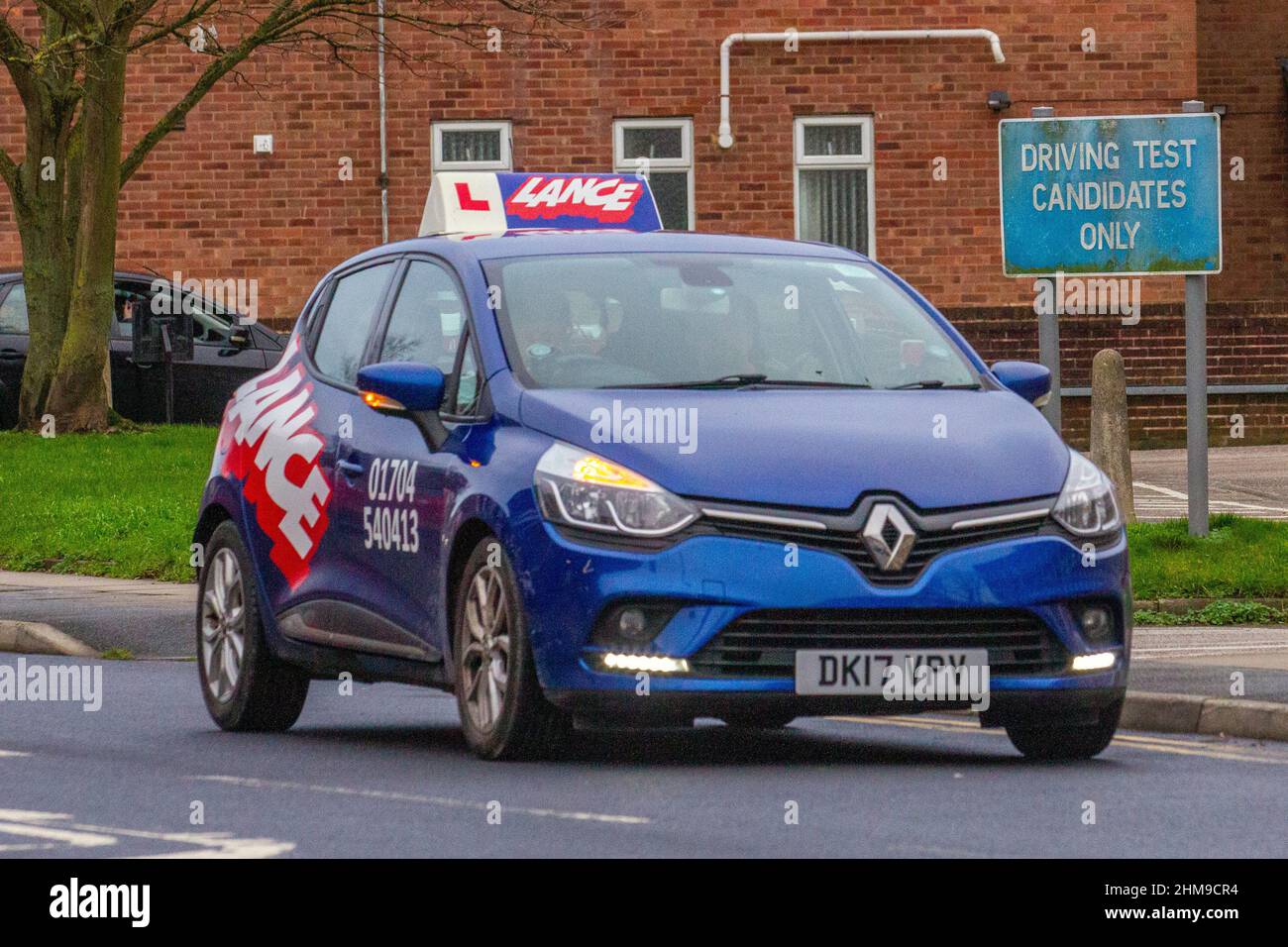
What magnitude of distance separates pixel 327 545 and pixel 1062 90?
2177 cm

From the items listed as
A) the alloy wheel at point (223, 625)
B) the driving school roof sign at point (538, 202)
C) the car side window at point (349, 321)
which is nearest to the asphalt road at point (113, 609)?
the alloy wheel at point (223, 625)

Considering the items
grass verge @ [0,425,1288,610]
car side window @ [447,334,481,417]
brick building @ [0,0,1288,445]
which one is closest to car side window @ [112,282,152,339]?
grass verge @ [0,425,1288,610]

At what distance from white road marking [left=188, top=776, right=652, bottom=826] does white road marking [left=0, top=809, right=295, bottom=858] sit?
0.79 meters

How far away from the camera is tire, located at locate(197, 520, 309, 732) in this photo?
10.8 metres

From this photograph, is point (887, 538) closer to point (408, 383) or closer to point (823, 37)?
point (408, 383)

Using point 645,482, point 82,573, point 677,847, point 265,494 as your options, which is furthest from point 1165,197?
point 677,847

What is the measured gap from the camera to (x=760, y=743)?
34.4 ft

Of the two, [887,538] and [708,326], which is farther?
[708,326]

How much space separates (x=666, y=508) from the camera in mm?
8758

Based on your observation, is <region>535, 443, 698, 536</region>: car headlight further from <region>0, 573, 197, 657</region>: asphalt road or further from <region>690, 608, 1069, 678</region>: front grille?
<region>0, 573, 197, 657</region>: asphalt road

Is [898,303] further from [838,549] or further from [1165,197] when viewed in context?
[1165,197]

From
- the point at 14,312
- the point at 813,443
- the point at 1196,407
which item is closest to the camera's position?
the point at 813,443

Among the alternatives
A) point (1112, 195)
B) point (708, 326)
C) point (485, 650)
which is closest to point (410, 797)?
point (485, 650)

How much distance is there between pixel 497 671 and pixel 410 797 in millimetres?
707
